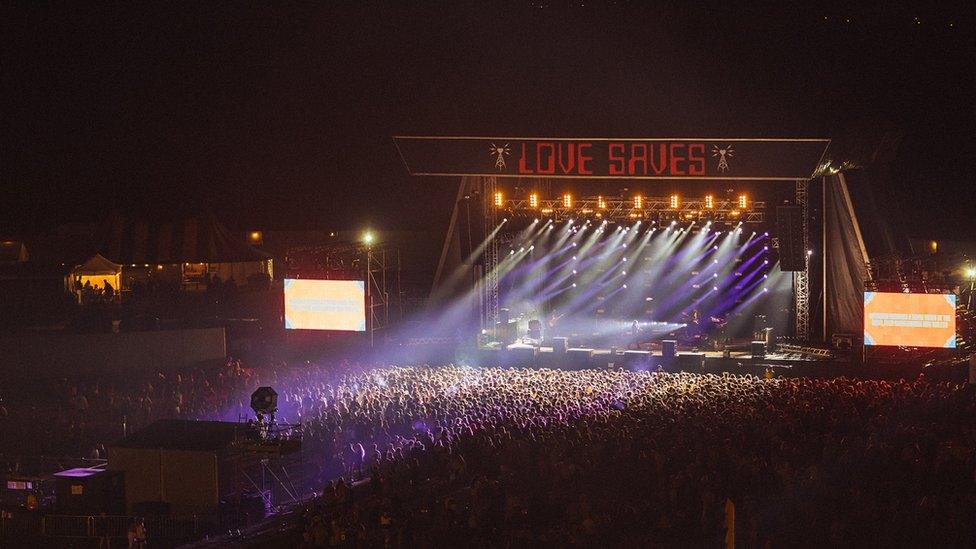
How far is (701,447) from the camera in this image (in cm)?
1074

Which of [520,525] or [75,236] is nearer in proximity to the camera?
[520,525]

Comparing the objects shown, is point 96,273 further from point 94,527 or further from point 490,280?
point 94,527

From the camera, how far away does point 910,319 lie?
18625 millimetres

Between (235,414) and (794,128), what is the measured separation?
13042mm

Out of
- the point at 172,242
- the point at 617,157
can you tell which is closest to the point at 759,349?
the point at 617,157

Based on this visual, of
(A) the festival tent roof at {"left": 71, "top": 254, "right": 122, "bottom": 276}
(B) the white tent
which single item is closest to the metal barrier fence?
(B) the white tent

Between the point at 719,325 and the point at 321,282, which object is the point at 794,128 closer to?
the point at 719,325

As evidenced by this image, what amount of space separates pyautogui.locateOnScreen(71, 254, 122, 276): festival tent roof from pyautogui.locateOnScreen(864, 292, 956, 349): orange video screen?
20281mm

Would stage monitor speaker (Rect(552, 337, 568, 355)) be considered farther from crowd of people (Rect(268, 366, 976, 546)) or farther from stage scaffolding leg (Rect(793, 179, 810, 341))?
crowd of people (Rect(268, 366, 976, 546))

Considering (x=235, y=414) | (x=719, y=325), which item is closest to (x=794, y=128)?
(x=719, y=325)

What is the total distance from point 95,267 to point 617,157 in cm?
1537

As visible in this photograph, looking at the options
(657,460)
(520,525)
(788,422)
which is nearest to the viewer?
(520,525)

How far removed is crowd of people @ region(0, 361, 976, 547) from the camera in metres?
8.96

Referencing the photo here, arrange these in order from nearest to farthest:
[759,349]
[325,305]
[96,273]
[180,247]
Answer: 1. [759,349]
2. [325,305]
3. [96,273]
4. [180,247]
